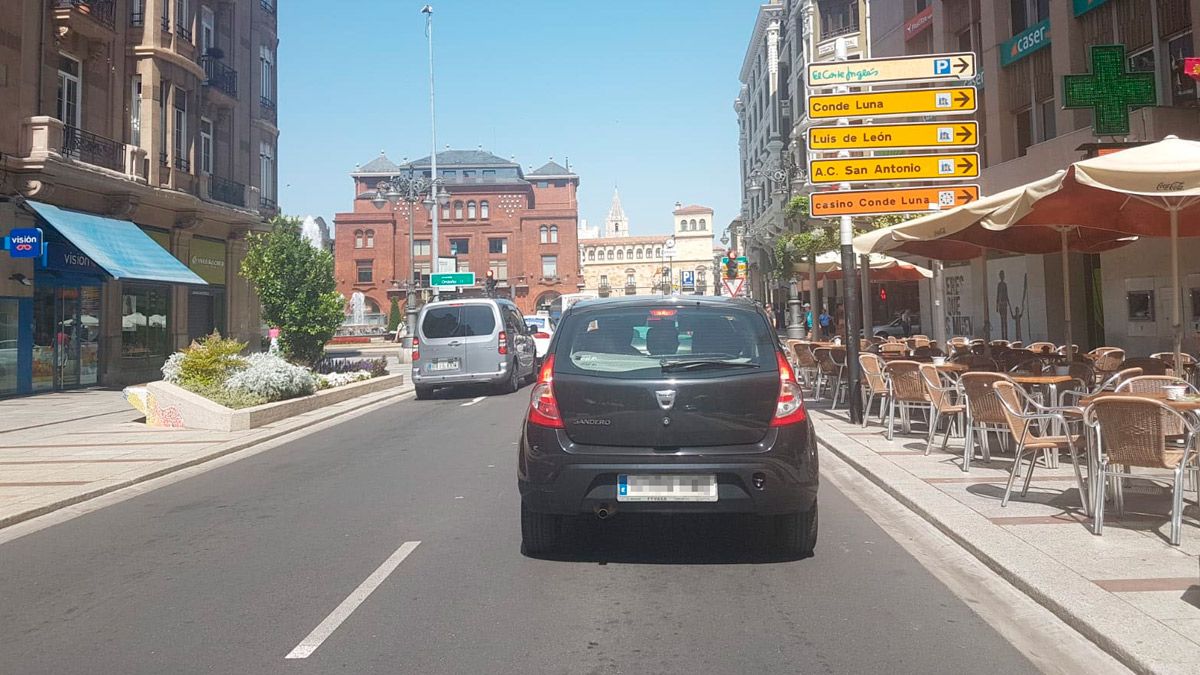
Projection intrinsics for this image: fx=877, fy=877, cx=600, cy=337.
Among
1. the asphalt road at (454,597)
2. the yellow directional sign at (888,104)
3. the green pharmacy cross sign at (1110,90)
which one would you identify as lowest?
the asphalt road at (454,597)

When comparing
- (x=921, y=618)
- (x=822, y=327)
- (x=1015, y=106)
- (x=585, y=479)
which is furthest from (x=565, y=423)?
(x=822, y=327)

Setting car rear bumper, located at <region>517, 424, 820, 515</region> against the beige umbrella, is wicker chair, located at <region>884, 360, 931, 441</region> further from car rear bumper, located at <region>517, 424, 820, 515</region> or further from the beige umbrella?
car rear bumper, located at <region>517, 424, 820, 515</region>

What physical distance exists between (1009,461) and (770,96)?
48.9m

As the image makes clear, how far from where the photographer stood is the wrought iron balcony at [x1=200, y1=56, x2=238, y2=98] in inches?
1011

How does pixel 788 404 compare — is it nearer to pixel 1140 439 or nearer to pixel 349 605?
pixel 1140 439

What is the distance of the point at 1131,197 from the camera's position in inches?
333

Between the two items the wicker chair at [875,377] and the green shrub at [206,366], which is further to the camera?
the green shrub at [206,366]

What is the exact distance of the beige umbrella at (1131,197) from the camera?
21.5 ft

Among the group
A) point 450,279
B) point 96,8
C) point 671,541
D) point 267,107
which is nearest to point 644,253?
point 450,279

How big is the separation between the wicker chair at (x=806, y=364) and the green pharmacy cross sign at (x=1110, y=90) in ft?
20.3

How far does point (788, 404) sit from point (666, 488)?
87 centimetres

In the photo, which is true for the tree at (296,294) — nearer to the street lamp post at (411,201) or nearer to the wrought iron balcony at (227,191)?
the wrought iron balcony at (227,191)

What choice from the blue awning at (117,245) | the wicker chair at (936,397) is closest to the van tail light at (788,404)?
the wicker chair at (936,397)

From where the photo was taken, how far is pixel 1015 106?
72.7 feet
